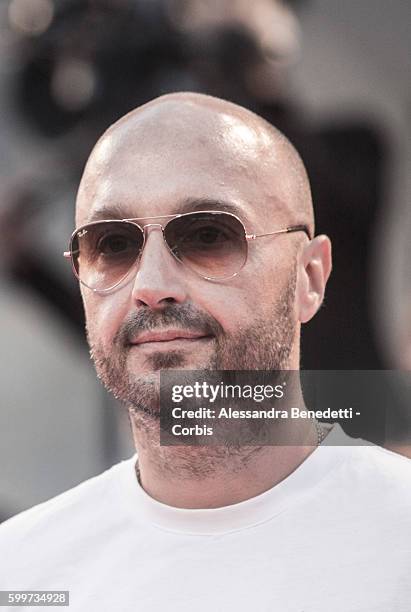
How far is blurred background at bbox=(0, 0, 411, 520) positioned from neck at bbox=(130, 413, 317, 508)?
0.15m

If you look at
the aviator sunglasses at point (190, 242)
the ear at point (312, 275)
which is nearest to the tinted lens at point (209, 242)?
the aviator sunglasses at point (190, 242)

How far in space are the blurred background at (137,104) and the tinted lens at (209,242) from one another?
20 centimetres

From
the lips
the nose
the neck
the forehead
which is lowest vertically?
the neck

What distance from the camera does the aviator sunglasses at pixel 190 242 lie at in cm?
95

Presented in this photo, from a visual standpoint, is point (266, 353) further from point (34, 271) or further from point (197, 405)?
point (34, 271)

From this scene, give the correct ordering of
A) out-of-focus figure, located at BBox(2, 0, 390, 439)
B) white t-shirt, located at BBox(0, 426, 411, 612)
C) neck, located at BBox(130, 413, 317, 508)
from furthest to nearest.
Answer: out-of-focus figure, located at BBox(2, 0, 390, 439)
neck, located at BBox(130, 413, 317, 508)
white t-shirt, located at BBox(0, 426, 411, 612)

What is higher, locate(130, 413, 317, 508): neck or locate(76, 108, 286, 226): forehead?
locate(76, 108, 286, 226): forehead

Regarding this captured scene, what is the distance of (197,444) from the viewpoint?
1000mm

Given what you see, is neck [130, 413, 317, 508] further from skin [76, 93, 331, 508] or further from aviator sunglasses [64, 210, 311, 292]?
aviator sunglasses [64, 210, 311, 292]

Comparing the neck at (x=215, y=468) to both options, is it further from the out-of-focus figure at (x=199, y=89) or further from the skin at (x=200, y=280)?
the out-of-focus figure at (x=199, y=89)

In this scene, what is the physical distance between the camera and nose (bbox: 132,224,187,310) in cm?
93

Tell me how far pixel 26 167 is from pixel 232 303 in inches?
26.2

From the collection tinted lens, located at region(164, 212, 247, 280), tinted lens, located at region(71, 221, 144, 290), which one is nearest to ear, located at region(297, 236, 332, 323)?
tinted lens, located at region(164, 212, 247, 280)

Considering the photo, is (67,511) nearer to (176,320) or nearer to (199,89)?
(176,320)
